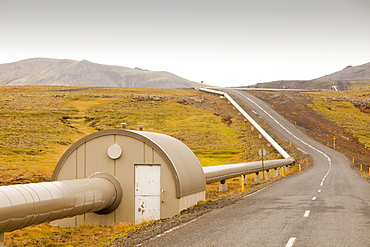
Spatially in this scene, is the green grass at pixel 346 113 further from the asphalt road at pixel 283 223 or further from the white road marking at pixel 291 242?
the white road marking at pixel 291 242

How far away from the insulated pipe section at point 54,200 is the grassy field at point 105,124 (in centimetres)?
1218

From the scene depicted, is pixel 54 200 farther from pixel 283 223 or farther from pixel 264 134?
pixel 264 134

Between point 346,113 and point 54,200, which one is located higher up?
point 346,113

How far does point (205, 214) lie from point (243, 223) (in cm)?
300

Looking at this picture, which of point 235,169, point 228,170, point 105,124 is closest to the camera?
point 228,170

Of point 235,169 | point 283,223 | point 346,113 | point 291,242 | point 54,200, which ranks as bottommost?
point 283,223

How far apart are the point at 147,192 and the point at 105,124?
60.4m

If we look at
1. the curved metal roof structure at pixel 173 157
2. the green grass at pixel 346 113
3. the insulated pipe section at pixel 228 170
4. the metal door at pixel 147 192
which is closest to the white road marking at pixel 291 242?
the curved metal roof structure at pixel 173 157

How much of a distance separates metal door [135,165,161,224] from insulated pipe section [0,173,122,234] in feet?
2.68

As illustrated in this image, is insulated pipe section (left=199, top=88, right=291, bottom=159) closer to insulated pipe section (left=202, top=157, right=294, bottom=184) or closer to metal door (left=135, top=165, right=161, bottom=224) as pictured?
insulated pipe section (left=202, top=157, right=294, bottom=184)

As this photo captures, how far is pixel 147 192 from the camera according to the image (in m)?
20.2

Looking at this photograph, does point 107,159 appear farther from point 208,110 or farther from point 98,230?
point 208,110

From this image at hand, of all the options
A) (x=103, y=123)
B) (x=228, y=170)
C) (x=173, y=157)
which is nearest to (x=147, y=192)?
(x=173, y=157)

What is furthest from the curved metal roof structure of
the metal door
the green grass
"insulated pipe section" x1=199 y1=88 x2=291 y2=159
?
the green grass
